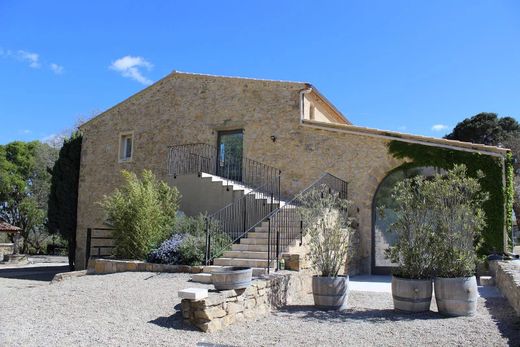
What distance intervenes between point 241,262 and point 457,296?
419 cm

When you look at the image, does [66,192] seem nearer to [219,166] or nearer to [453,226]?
[219,166]

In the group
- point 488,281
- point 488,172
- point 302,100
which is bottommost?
point 488,281

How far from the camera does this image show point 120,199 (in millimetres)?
10602

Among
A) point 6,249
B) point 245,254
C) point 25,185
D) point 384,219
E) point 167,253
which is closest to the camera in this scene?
point 245,254

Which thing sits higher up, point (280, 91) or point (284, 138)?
point (280, 91)

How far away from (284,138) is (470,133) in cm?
2150

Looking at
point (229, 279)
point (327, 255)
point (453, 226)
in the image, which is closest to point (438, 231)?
point (453, 226)

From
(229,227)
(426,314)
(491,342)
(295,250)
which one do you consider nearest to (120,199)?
(229,227)

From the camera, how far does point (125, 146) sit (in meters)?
18.5

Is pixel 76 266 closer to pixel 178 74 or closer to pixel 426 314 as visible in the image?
pixel 178 74

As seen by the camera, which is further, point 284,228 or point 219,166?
point 219,166

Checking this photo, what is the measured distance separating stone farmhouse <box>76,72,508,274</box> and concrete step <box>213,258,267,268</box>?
0.07 ft

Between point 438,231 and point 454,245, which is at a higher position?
point 438,231

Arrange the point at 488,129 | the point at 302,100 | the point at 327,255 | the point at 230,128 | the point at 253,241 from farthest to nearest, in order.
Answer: the point at 488,129
the point at 230,128
the point at 302,100
the point at 253,241
the point at 327,255
